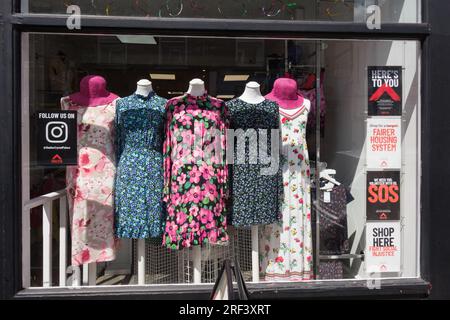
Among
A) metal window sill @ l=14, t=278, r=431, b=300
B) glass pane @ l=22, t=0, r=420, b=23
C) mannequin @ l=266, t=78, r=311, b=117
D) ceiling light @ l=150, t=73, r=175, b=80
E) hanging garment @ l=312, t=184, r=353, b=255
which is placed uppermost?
glass pane @ l=22, t=0, r=420, b=23

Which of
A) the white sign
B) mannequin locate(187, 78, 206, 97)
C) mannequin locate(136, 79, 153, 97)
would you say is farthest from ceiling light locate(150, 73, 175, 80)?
the white sign

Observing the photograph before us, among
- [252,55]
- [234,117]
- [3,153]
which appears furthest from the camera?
[252,55]

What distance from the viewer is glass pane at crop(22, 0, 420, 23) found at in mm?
2557

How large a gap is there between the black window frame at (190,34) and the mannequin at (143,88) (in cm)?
32

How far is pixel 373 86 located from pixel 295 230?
44.3 inches

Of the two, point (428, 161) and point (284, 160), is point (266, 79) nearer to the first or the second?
point (284, 160)

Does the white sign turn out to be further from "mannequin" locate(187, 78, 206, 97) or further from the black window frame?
"mannequin" locate(187, 78, 206, 97)

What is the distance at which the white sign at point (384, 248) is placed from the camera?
279 centimetres

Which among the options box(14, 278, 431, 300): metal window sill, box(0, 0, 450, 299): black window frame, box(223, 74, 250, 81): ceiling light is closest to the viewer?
box(0, 0, 450, 299): black window frame

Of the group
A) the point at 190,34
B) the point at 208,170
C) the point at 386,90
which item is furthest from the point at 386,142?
the point at 190,34

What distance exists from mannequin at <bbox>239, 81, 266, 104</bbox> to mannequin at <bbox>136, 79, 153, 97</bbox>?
0.61 m

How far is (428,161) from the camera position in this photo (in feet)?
8.78
